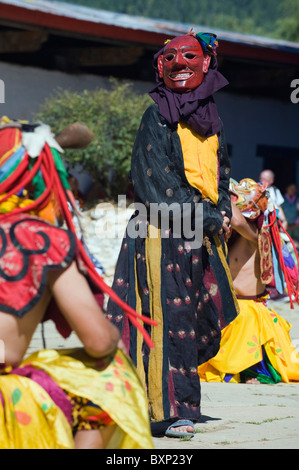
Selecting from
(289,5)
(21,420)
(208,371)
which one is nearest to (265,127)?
(208,371)

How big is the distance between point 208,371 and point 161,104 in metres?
2.33

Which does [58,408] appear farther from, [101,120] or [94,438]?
[101,120]

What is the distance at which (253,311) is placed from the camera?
664cm

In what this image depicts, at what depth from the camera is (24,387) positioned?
107 inches

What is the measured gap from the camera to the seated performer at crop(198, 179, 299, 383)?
21.0ft

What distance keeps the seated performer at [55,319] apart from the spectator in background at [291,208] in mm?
12416

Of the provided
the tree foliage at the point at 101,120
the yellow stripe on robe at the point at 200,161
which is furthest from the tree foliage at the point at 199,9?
the yellow stripe on robe at the point at 200,161

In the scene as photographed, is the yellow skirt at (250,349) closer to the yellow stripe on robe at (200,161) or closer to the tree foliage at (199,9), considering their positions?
the yellow stripe on robe at (200,161)

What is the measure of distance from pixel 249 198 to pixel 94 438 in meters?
3.82

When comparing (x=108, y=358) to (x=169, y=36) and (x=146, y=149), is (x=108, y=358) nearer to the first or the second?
(x=146, y=149)

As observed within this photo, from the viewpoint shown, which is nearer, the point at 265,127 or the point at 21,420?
the point at 21,420

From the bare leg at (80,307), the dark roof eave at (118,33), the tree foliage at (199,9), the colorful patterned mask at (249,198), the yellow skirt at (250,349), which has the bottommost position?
the yellow skirt at (250,349)

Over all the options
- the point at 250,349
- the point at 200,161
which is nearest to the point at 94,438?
the point at 200,161

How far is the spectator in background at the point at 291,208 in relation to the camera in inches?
597
